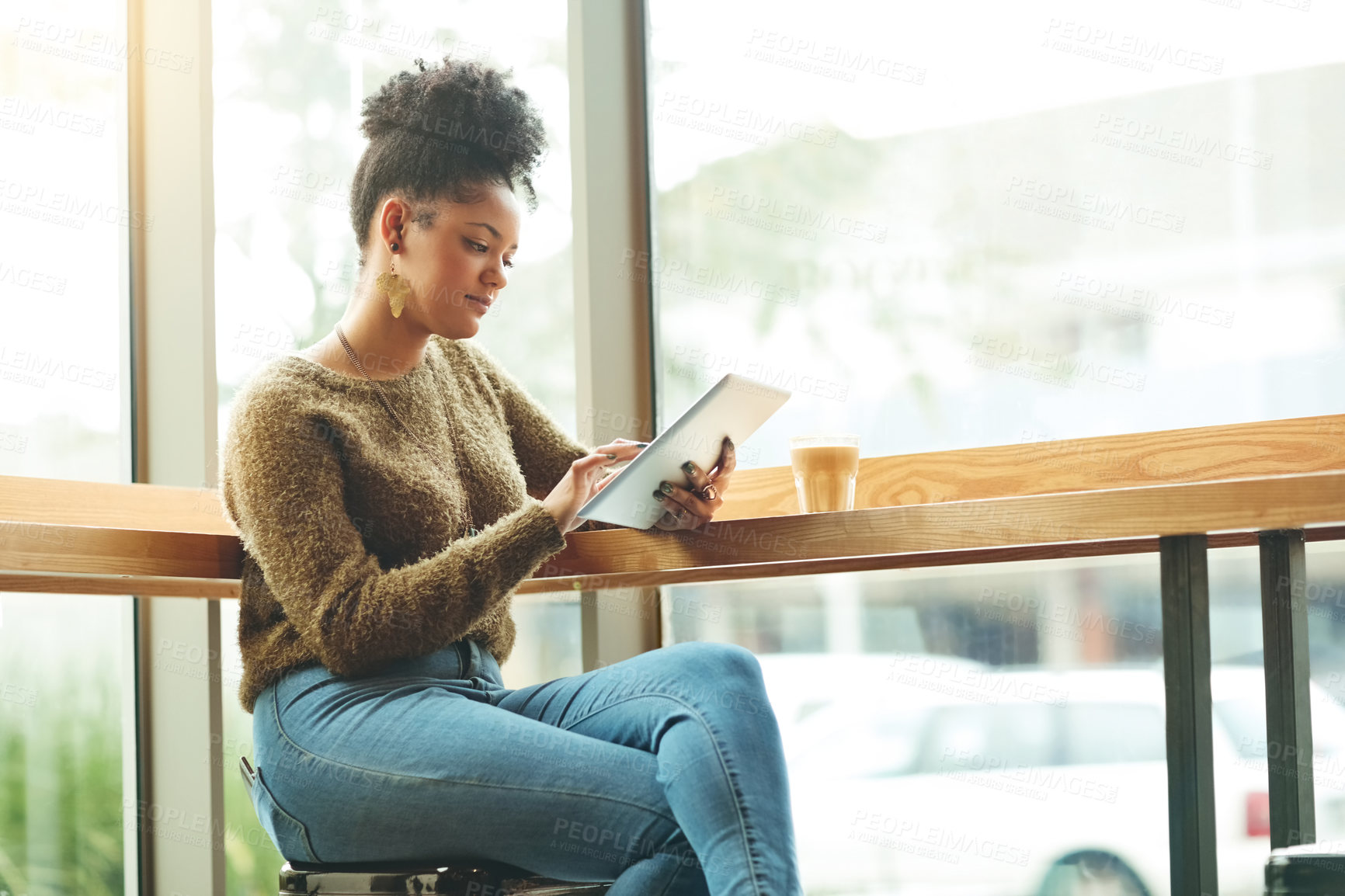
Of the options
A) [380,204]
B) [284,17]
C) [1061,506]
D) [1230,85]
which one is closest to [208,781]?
[380,204]

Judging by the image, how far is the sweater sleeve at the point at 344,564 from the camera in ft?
3.91

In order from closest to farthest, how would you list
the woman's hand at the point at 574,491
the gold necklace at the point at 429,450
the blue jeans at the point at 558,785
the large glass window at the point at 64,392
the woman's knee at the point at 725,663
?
the blue jeans at the point at 558,785
the woman's knee at the point at 725,663
the woman's hand at the point at 574,491
the gold necklace at the point at 429,450
the large glass window at the point at 64,392

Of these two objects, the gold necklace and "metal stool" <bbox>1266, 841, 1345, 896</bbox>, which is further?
the gold necklace

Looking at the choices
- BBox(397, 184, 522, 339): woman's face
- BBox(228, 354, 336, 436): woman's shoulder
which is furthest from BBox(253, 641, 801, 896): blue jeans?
BBox(397, 184, 522, 339): woman's face

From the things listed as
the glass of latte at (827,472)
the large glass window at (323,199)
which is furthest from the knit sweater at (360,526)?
the large glass window at (323,199)

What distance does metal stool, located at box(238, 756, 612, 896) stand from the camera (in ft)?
3.51

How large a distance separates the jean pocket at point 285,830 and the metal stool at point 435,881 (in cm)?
4

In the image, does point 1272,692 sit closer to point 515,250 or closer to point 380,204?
point 515,250

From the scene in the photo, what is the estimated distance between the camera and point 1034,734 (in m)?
1.77

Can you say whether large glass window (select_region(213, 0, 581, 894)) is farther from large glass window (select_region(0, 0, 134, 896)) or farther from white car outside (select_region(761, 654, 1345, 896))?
white car outside (select_region(761, 654, 1345, 896))

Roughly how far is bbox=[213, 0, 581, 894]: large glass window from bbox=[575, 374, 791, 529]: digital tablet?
0.73 m

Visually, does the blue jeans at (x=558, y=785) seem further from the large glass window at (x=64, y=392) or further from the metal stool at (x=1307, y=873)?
the large glass window at (x=64, y=392)

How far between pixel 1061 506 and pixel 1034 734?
78 centimetres

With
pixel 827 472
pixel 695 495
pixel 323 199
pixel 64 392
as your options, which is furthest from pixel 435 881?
pixel 323 199
